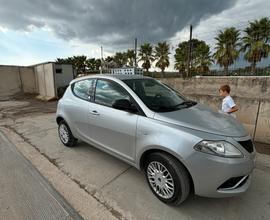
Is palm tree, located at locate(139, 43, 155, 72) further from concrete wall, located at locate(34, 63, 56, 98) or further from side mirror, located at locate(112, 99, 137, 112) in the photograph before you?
side mirror, located at locate(112, 99, 137, 112)

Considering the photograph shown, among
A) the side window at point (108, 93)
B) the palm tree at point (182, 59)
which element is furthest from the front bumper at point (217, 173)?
the palm tree at point (182, 59)

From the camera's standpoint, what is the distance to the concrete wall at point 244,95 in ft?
13.4

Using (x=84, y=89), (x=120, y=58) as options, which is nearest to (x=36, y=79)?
(x=84, y=89)

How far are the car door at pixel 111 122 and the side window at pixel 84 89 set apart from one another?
0.52 feet

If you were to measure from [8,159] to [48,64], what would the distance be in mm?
11278

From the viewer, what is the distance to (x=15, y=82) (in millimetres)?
15383

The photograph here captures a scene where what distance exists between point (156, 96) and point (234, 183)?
153 centimetres

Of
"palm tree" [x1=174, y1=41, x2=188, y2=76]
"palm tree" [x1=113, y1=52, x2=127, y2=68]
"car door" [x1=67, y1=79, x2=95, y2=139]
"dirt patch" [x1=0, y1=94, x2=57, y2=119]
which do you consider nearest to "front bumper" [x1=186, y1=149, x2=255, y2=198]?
"car door" [x1=67, y1=79, x2=95, y2=139]

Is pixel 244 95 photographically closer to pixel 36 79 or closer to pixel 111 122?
pixel 111 122

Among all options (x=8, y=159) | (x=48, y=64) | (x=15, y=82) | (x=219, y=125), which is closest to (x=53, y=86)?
(x=48, y=64)

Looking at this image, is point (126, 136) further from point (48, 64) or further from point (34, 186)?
point (48, 64)

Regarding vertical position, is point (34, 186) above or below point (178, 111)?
below

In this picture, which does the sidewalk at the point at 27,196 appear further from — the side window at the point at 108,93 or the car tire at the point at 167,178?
the side window at the point at 108,93

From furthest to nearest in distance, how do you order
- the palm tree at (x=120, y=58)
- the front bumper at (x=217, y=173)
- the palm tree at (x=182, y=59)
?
the palm tree at (x=120, y=58) < the palm tree at (x=182, y=59) < the front bumper at (x=217, y=173)
